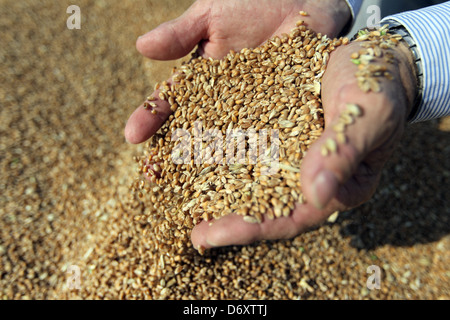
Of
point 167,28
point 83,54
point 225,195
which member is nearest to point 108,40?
point 83,54

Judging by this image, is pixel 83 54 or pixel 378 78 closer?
pixel 378 78

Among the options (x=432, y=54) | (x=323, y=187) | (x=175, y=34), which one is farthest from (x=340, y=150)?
(x=175, y=34)

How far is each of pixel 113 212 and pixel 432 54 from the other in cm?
254

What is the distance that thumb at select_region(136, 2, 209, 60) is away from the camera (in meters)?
2.59

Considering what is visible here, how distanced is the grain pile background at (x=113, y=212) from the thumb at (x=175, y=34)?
Answer: 1.06m

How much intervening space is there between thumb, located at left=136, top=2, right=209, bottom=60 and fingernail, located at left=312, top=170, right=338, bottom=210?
5.38 feet

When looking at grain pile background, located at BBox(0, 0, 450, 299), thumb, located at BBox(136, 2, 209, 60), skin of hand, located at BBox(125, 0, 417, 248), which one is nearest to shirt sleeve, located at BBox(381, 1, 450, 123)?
skin of hand, located at BBox(125, 0, 417, 248)

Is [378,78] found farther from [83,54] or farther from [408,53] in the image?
[83,54]

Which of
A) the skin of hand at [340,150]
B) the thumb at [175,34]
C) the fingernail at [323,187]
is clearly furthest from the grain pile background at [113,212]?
the fingernail at [323,187]

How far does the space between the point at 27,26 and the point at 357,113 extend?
3.71m

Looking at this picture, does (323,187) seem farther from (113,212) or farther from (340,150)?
(113,212)

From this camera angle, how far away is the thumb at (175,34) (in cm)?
259

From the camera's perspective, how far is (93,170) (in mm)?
3199

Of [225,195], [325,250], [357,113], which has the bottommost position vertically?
[325,250]
